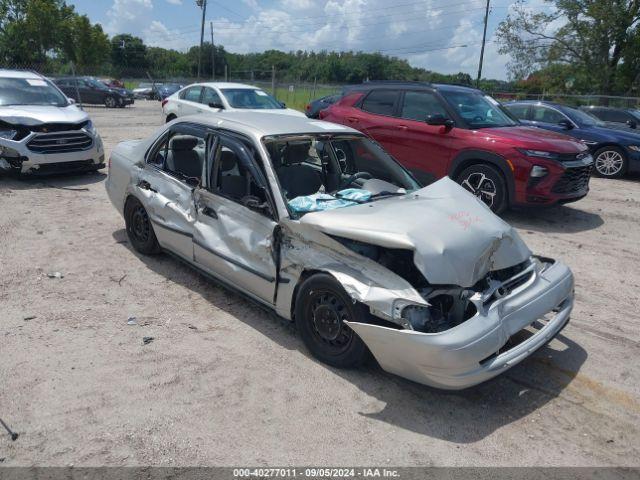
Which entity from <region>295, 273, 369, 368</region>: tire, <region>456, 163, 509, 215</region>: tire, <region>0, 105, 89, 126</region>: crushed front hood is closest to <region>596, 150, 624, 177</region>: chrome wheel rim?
<region>456, 163, 509, 215</region>: tire

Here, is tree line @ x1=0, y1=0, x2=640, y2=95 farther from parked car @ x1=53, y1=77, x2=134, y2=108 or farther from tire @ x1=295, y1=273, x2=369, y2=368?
tire @ x1=295, y1=273, x2=369, y2=368

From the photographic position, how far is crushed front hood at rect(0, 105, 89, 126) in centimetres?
853

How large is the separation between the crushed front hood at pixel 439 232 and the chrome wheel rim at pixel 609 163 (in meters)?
8.84

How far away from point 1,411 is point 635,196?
10387 mm

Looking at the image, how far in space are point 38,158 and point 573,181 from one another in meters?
8.26

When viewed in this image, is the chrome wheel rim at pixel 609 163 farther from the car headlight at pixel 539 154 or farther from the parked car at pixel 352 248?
the parked car at pixel 352 248

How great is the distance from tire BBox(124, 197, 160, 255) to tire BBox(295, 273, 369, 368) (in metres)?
2.42

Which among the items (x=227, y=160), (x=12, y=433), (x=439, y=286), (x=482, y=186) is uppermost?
(x=227, y=160)

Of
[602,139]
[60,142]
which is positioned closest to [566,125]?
[602,139]

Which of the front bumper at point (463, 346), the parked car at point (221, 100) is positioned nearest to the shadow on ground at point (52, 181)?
the parked car at point (221, 100)

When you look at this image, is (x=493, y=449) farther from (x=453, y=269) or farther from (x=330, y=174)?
(x=330, y=174)

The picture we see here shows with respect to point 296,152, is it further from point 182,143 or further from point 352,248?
point 352,248

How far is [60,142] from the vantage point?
8852 mm

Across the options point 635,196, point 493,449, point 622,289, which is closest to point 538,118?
point 635,196
